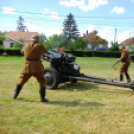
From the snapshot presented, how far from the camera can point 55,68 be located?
226 inches

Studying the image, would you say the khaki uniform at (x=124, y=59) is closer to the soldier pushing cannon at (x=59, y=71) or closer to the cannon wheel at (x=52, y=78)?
the soldier pushing cannon at (x=59, y=71)

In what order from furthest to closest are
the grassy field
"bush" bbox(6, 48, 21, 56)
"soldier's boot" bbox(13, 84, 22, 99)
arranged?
1. "bush" bbox(6, 48, 21, 56)
2. "soldier's boot" bbox(13, 84, 22, 99)
3. the grassy field

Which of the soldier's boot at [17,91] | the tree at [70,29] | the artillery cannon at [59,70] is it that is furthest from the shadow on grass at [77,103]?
the tree at [70,29]

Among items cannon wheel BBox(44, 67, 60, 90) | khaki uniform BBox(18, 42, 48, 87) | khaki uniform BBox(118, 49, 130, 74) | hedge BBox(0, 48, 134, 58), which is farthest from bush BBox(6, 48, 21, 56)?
khaki uniform BBox(18, 42, 48, 87)

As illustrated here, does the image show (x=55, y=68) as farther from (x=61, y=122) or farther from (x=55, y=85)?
(x=61, y=122)

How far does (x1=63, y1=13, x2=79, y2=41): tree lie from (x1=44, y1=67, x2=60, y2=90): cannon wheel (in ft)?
163

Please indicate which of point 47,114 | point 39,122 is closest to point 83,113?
point 47,114

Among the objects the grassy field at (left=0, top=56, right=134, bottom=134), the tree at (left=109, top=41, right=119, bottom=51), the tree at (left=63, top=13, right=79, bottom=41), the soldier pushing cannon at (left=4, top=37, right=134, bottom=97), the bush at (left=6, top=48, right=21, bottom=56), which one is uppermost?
the tree at (left=63, top=13, right=79, bottom=41)

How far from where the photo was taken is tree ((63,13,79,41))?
5542 centimetres

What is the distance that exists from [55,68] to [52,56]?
1.44 ft

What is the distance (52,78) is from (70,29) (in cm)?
5326

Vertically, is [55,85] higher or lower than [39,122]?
higher

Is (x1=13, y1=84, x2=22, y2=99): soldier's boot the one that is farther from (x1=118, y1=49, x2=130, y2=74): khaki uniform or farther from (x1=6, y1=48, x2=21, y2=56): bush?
(x1=6, y1=48, x2=21, y2=56): bush

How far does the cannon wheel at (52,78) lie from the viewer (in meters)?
5.38
